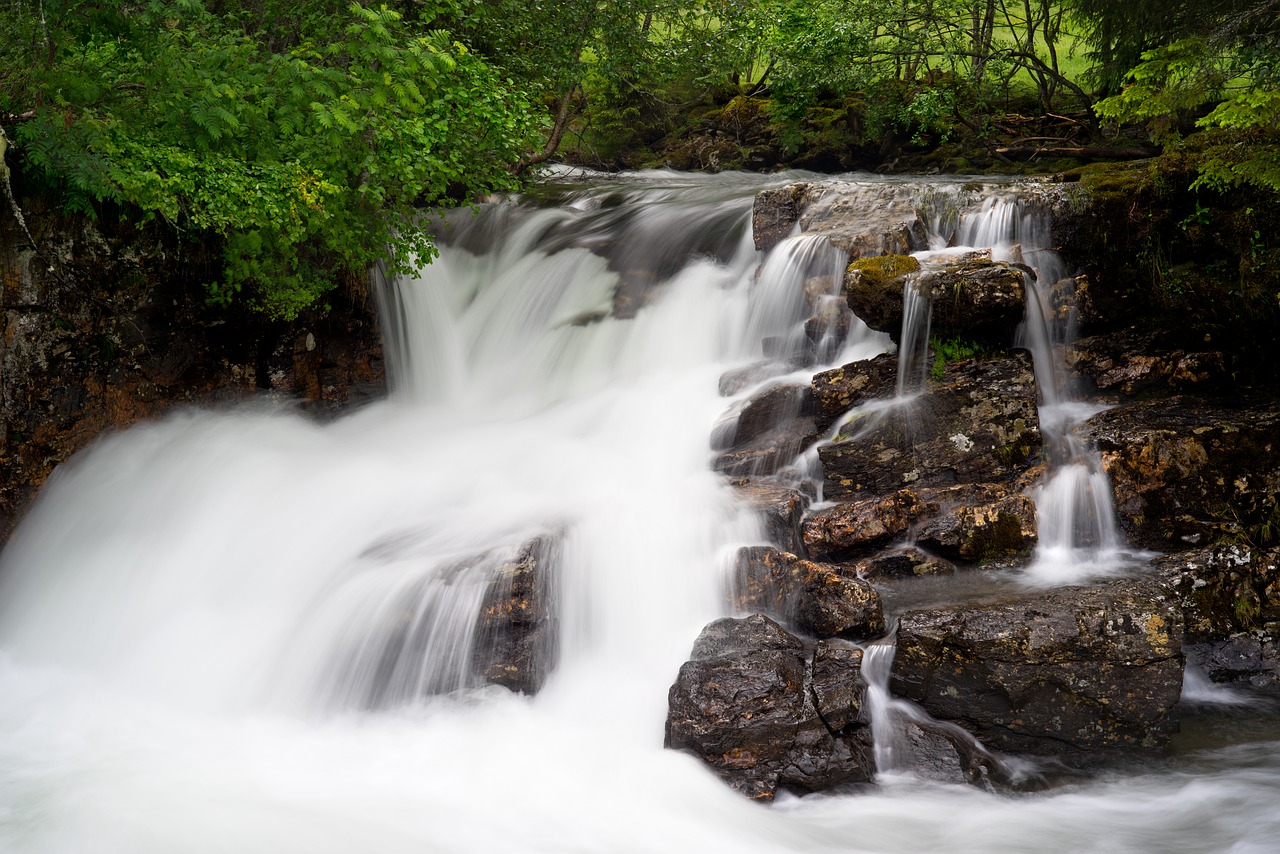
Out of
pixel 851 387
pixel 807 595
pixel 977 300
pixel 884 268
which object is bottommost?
pixel 807 595

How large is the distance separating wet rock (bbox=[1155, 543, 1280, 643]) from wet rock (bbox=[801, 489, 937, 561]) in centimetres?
181

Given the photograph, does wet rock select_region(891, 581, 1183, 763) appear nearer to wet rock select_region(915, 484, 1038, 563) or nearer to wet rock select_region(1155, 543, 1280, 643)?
wet rock select_region(1155, 543, 1280, 643)

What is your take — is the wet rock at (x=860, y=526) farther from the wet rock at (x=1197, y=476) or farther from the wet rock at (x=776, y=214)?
the wet rock at (x=776, y=214)

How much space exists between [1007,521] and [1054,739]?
6.02 feet

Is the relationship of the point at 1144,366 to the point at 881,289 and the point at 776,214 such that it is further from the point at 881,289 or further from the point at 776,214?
the point at 776,214

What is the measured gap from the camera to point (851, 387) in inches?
321

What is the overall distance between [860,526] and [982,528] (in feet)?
3.09

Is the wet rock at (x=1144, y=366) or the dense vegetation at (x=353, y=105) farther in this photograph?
the wet rock at (x=1144, y=366)

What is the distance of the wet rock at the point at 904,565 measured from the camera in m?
6.70

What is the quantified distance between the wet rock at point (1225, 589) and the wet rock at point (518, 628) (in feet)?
14.9

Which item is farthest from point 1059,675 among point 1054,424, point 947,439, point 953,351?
point 953,351

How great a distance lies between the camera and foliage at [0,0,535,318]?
7.15 m

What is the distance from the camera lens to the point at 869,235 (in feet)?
31.4

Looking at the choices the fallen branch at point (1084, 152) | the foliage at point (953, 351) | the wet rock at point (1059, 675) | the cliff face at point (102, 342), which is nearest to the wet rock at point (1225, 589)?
the wet rock at point (1059, 675)
